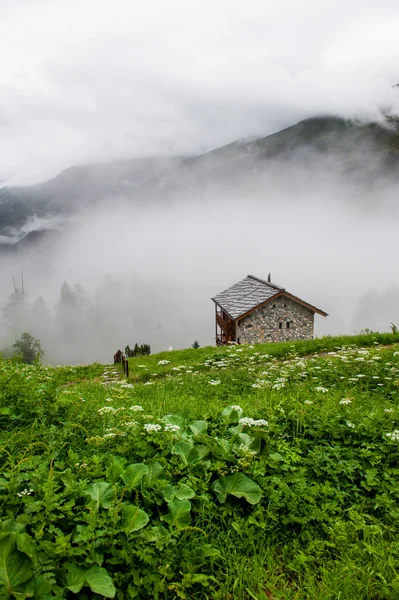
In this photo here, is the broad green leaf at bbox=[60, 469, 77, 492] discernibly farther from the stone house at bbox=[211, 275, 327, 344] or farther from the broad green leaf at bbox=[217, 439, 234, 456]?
the stone house at bbox=[211, 275, 327, 344]

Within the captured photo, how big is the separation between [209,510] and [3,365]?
3956 millimetres

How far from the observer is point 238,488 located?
410 cm

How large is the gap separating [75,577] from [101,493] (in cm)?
69

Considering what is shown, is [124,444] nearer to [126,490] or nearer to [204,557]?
[126,490]

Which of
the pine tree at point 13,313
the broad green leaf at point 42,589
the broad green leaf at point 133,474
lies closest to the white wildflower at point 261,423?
the broad green leaf at point 133,474

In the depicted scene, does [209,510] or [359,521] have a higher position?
[209,510]

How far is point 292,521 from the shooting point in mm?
4062

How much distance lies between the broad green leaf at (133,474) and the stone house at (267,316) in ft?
97.3

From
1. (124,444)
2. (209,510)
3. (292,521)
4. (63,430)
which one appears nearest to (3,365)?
(63,430)

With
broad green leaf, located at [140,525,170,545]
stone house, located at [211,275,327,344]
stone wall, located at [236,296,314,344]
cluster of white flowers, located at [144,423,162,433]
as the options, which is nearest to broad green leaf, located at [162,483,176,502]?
broad green leaf, located at [140,525,170,545]

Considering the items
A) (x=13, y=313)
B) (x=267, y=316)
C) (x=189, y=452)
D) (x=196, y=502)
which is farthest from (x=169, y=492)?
(x=13, y=313)

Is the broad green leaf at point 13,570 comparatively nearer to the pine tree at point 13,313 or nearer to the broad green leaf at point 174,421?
the broad green leaf at point 174,421

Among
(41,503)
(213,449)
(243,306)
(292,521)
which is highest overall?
(41,503)

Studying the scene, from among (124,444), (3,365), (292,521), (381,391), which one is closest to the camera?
(292,521)
